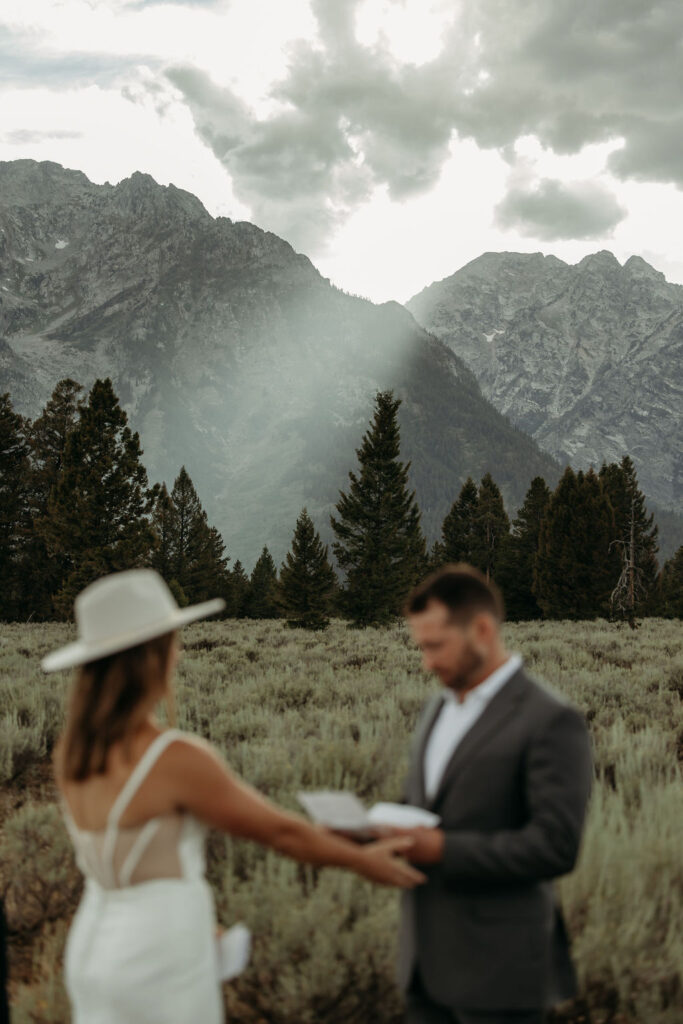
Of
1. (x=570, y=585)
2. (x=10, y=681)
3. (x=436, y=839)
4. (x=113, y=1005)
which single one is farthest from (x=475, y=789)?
(x=570, y=585)

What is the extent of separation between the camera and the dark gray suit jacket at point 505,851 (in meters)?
2.13

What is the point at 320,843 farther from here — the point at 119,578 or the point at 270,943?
the point at 270,943

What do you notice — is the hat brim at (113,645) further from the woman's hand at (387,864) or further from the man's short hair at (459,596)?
the woman's hand at (387,864)

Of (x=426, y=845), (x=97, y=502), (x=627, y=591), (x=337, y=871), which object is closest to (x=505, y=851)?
(x=426, y=845)

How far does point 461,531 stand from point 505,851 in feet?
170

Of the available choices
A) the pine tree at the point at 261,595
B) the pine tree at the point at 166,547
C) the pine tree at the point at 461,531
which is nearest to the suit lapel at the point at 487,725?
the pine tree at the point at 461,531

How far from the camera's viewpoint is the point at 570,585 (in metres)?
38.6

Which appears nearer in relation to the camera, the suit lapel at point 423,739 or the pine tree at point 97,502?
the suit lapel at point 423,739

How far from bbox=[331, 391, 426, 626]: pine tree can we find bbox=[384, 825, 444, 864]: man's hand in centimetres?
3618

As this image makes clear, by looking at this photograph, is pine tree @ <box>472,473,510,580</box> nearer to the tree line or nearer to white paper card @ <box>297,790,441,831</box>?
the tree line

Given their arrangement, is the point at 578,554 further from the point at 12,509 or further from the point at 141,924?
the point at 141,924

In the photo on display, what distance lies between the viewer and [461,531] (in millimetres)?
53250

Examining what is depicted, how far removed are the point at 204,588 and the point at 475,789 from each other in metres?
55.4

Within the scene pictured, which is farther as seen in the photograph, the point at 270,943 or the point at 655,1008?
the point at 270,943
